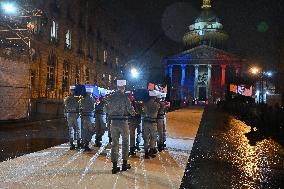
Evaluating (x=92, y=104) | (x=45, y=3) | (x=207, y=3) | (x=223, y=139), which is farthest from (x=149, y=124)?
(x=207, y=3)

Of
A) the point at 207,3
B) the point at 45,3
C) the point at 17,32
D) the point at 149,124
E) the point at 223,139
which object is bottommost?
the point at 223,139

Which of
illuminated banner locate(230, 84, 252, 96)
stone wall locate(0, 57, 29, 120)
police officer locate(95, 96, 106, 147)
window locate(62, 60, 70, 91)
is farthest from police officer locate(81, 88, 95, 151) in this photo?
window locate(62, 60, 70, 91)

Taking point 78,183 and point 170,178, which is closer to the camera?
point 78,183

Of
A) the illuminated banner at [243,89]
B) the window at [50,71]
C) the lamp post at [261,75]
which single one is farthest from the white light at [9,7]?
the illuminated banner at [243,89]

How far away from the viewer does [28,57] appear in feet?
59.7

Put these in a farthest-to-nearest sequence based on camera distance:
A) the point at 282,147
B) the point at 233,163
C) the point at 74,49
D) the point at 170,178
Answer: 1. the point at 74,49
2. the point at 282,147
3. the point at 233,163
4. the point at 170,178

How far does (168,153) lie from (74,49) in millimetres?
29920

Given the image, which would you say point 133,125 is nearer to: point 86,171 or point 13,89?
point 86,171

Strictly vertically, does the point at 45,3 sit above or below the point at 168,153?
above

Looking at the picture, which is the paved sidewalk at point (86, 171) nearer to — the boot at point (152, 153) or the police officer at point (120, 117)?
the boot at point (152, 153)

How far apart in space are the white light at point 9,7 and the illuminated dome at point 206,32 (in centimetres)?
9053

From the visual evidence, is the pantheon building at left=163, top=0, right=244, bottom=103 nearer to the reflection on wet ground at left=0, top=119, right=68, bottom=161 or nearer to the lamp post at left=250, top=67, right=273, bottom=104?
the lamp post at left=250, top=67, right=273, bottom=104

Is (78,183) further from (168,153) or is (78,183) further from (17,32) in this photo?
(17,32)

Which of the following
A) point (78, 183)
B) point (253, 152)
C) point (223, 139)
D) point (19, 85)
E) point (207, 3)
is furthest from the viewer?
point (207, 3)
